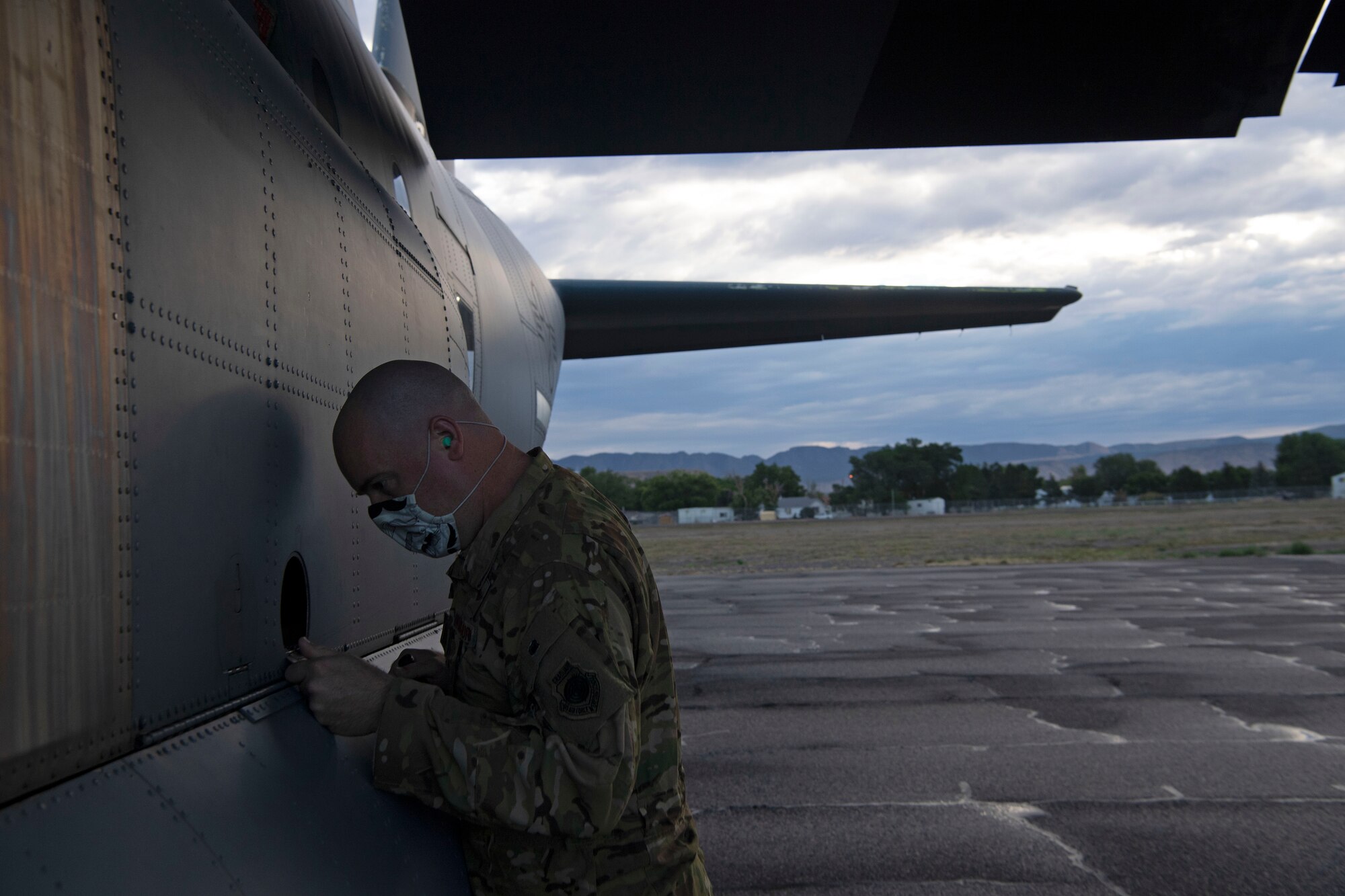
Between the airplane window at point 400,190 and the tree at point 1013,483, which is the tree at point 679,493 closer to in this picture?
the tree at point 1013,483

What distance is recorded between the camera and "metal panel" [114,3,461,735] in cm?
173

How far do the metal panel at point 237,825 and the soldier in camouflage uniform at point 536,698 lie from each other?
0.11 m

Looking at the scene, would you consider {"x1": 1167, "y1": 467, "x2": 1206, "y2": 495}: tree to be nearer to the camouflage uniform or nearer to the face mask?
the camouflage uniform

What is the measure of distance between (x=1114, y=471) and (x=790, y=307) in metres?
158

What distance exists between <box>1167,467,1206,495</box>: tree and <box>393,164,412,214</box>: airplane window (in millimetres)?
132421

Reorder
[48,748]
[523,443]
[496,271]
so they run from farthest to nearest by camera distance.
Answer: [523,443]
[496,271]
[48,748]

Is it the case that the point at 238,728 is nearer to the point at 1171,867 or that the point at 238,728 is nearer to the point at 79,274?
the point at 79,274

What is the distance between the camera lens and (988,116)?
195 inches

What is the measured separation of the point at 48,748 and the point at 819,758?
17.6 ft

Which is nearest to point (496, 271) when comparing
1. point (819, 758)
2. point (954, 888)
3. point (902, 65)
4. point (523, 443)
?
point (523, 443)

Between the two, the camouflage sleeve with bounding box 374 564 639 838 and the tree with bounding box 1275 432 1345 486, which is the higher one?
the tree with bounding box 1275 432 1345 486

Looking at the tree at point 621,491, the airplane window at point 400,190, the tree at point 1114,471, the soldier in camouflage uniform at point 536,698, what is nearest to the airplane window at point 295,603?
the soldier in camouflage uniform at point 536,698

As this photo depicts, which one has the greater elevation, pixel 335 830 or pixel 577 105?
pixel 577 105

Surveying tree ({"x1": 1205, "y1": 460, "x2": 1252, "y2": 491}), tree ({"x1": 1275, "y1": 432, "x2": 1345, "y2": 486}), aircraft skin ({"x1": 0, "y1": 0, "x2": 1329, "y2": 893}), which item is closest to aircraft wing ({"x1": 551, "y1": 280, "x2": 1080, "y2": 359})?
aircraft skin ({"x1": 0, "y1": 0, "x2": 1329, "y2": 893})
